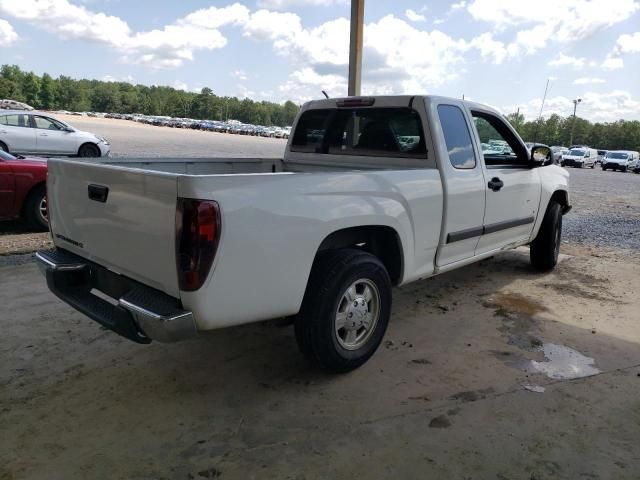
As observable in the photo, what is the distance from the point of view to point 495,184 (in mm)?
4531

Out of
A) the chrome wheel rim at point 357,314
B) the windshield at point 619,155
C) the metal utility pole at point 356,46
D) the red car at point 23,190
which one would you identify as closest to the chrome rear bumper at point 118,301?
the chrome wheel rim at point 357,314

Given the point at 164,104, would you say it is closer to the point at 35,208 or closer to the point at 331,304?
the point at 35,208

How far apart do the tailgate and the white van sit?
42.7 metres

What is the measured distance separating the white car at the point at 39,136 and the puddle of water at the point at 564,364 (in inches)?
574

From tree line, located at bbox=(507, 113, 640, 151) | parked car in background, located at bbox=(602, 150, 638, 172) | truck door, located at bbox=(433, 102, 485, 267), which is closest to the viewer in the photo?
truck door, located at bbox=(433, 102, 485, 267)

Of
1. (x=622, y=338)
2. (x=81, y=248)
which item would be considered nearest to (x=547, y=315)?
(x=622, y=338)

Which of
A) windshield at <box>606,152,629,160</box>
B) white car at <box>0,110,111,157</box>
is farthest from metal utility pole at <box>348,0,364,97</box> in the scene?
windshield at <box>606,152,629,160</box>

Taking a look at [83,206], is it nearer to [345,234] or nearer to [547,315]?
[345,234]

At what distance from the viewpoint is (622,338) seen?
13.6ft

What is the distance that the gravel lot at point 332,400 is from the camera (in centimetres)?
254

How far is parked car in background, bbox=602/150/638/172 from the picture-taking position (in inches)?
1479

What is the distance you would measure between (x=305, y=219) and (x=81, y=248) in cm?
148

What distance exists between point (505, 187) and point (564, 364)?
68.3 inches

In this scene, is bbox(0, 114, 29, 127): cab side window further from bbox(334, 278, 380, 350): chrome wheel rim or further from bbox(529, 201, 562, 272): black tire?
bbox(334, 278, 380, 350): chrome wheel rim
